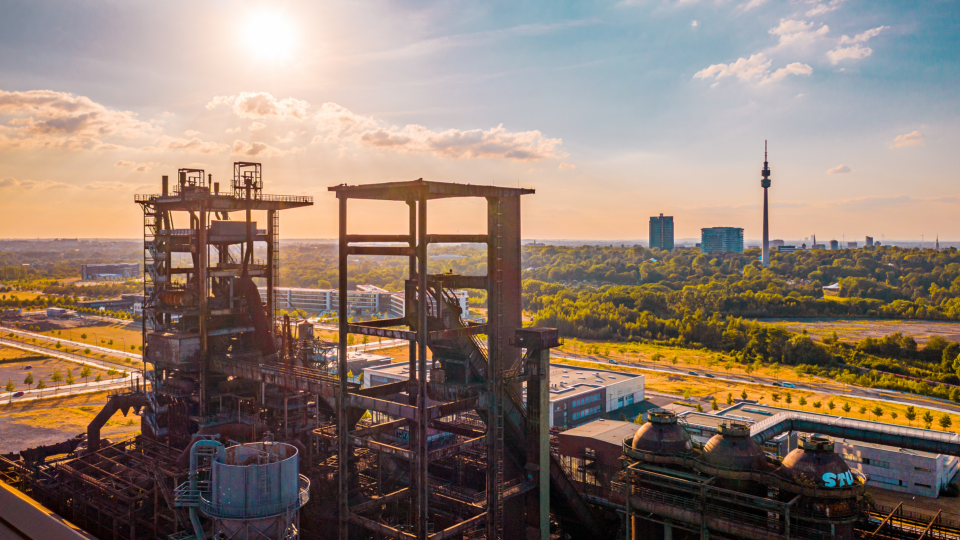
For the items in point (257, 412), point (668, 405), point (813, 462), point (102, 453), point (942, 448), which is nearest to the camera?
point (813, 462)

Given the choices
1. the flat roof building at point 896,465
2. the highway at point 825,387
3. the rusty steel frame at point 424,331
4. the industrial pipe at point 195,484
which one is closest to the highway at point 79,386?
the industrial pipe at point 195,484

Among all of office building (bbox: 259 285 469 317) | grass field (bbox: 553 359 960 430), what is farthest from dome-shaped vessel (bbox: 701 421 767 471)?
office building (bbox: 259 285 469 317)

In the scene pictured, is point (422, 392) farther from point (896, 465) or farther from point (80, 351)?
point (80, 351)

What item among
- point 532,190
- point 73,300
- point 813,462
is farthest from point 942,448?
point 73,300

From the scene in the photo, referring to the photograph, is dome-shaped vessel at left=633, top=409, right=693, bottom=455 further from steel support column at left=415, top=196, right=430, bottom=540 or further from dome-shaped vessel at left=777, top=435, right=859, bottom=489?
steel support column at left=415, top=196, right=430, bottom=540

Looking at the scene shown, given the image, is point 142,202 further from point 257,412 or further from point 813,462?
point 813,462

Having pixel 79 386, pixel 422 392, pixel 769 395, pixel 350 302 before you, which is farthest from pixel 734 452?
pixel 350 302
